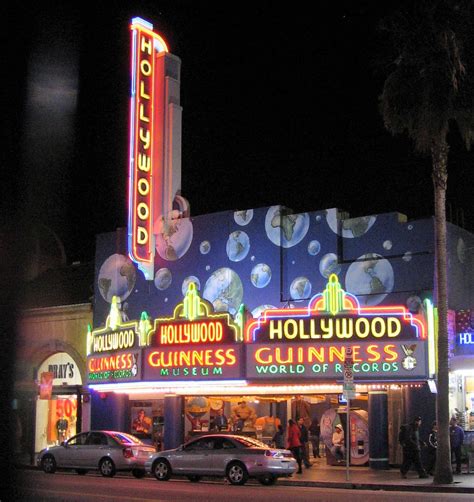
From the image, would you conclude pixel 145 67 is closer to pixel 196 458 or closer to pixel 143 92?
pixel 143 92

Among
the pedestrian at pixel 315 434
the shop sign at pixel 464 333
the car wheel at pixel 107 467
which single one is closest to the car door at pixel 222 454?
the car wheel at pixel 107 467

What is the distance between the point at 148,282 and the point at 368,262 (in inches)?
377

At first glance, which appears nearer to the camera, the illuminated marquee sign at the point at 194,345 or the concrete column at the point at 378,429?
the concrete column at the point at 378,429

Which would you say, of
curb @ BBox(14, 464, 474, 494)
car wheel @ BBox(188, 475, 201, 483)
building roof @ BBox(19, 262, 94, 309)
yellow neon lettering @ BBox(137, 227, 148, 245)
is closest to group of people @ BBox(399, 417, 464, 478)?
curb @ BBox(14, 464, 474, 494)

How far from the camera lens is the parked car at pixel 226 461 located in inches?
806

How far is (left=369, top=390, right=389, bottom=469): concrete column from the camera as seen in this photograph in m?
24.5

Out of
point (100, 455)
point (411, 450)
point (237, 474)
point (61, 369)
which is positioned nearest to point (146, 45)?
point (61, 369)

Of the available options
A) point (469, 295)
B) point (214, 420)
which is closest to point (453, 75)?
point (469, 295)

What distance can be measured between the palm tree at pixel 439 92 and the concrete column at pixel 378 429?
4.30 meters

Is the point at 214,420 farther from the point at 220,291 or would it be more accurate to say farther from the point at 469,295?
the point at 469,295

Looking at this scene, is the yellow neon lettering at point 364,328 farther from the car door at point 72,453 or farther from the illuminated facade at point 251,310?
the car door at point 72,453

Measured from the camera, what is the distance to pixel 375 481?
20.8 meters

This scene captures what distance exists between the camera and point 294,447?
79.7 feet

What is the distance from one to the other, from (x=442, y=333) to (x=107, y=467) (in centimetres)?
1048
